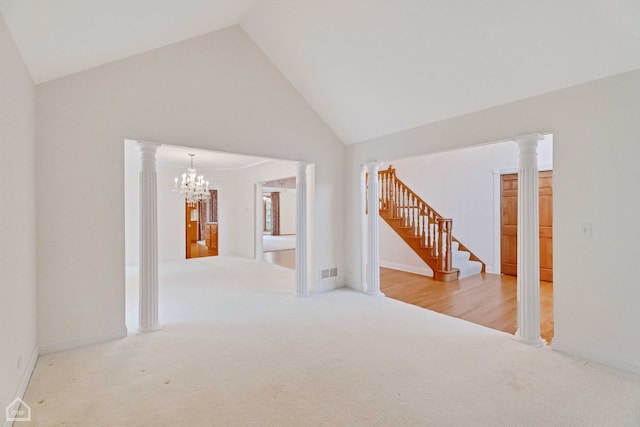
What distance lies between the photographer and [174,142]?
3.34m

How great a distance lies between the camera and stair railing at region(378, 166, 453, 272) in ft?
19.0

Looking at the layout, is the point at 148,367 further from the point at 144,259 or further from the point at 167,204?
the point at 167,204

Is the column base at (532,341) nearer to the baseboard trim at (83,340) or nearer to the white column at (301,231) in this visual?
the white column at (301,231)

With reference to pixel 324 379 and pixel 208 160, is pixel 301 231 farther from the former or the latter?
pixel 208 160

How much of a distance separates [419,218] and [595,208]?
3.87 metres

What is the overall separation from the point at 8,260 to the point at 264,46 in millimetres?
3426

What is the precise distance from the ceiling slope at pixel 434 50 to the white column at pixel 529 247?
0.61 m

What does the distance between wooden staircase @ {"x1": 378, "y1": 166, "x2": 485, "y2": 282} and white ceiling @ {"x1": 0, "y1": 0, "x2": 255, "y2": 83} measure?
15.7ft

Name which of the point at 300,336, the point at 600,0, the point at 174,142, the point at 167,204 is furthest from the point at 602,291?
the point at 167,204

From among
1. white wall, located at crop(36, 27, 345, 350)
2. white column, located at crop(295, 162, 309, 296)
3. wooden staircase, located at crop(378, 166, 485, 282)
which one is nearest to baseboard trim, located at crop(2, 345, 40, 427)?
white wall, located at crop(36, 27, 345, 350)

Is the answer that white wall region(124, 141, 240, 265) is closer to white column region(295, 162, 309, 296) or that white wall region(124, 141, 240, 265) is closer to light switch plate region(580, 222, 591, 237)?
white column region(295, 162, 309, 296)

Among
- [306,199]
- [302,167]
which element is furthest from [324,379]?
[302,167]

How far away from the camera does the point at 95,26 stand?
221 cm

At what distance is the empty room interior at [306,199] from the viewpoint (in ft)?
6.63
